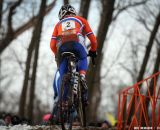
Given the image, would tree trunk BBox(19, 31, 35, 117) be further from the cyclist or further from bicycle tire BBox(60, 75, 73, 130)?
bicycle tire BBox(60, 75, 73, 130)

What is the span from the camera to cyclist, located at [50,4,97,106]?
837 cm

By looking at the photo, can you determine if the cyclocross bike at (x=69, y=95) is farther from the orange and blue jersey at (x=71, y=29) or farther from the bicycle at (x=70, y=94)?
the orange and blue jersey at (x=71, y=29)

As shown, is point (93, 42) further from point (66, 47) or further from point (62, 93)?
point (62, 93)

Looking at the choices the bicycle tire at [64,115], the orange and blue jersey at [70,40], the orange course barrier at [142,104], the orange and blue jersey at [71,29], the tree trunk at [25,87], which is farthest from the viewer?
the tree trunk at [25,87]

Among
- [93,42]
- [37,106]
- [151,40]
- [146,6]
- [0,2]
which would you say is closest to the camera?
[93,42]

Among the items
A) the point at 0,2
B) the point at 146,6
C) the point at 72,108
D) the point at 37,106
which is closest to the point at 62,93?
the point at 72,108

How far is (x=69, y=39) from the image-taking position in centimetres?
839

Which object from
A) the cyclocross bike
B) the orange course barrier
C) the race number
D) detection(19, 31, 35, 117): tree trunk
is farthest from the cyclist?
detection(19, 31, 35, 117): tree trunk

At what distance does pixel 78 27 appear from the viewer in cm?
852

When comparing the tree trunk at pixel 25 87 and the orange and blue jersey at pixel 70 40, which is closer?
the orange and blue jersey at pixel 70 40

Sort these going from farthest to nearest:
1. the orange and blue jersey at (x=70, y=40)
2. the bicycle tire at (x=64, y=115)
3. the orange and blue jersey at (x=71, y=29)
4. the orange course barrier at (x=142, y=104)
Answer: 1. the orange course barrier at (x=142, y=104)
2. the orange and blue jersey at (x=71, y=29)
3. the orange and blue jersey at (x=70, y=40)
4. the bicycle tire at (x=64, y=115)

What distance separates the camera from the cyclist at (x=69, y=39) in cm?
837

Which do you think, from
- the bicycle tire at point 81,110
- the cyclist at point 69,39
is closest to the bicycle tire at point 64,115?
the cyclist at point 69,39

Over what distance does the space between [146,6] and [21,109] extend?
9.15 metres
